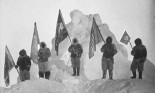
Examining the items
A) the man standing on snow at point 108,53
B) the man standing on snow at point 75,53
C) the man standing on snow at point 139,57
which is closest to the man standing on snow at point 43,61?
the man standing on snow at point 75,53

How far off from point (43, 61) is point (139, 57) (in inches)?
47.2

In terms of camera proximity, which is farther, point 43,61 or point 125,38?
point 43,61

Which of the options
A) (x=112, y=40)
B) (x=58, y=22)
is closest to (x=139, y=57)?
(x=112, y=40)

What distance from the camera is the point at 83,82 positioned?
448cm

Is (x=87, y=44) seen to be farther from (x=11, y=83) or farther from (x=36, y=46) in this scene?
(x=11, y=83)

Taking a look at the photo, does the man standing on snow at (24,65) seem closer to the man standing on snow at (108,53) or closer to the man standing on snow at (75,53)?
the man standing on snow at (75,53)

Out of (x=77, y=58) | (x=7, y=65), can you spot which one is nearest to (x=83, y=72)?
(x=77, y=58)

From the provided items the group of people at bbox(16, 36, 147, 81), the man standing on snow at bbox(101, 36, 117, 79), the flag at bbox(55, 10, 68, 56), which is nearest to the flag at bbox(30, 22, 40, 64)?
the group of people at bbox(16, 36, 147, 81)

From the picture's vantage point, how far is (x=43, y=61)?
4574mm

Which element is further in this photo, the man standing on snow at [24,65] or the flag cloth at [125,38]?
the man standing on snow at [24,65]

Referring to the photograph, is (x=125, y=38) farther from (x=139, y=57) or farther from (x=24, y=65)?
(x=24, y=65)

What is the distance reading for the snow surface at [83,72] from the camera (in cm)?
443

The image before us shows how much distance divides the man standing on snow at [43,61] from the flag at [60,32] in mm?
139

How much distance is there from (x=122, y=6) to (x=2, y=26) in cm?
154
